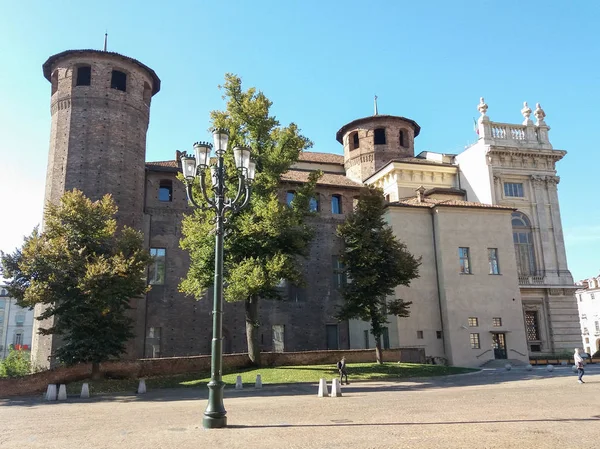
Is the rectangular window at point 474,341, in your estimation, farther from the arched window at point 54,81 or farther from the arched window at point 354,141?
the arched window at point 54,81

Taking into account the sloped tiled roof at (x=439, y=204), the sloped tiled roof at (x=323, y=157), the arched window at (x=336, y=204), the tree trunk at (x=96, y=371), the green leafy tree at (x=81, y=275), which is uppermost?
the sloped tiled roof at (x=323, y=157)

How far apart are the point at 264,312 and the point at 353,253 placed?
382 inches

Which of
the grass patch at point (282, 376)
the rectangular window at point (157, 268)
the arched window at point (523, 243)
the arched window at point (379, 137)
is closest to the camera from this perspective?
the grass patch at point (282, 376)

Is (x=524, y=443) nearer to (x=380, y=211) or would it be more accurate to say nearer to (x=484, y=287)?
(x=380, y=211)

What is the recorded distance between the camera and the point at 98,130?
29.5 meters

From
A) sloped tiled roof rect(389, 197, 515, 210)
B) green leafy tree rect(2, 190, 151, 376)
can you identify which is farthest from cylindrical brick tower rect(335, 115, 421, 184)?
green leafy tree rect(2, 190, 151, 376)

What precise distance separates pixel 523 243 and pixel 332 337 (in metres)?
15.5

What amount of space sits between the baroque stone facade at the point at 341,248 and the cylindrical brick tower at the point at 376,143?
3.70 m

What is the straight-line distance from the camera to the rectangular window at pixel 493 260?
106 feet

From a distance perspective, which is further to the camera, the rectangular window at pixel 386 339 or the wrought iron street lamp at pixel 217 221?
the rectangular window at pixel 386 339

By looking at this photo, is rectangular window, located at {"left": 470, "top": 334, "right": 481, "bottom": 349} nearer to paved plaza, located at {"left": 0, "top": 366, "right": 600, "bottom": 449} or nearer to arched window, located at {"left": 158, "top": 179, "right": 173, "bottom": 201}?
paved plaza, located at {"left": 0, "top": 366, "right": 600, "bottom": 449}

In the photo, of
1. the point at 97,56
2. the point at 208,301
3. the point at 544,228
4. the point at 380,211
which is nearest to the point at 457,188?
the point at 544,228

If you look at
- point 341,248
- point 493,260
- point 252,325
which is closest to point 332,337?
point 341,248

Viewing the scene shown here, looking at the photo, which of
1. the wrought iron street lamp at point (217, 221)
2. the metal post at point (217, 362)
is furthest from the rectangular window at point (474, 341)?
the metal post at point (217, 362)
